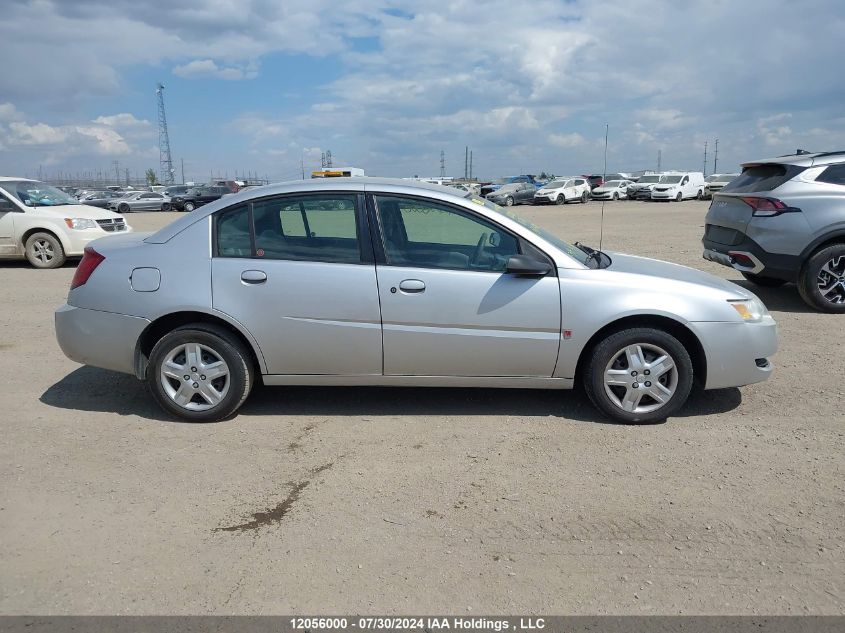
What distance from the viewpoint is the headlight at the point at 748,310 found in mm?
4676

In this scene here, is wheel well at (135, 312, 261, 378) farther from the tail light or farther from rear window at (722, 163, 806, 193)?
rear window at (722, 163, 806, 193)

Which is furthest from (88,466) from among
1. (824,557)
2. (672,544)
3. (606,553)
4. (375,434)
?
(824,557)

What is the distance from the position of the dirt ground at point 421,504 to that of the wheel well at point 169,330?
17.0 inches

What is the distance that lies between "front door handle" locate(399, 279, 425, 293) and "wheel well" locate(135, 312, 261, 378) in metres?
1.12

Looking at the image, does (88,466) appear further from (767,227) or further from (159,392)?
(767,227)

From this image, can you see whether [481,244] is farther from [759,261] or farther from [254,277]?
[759,261]

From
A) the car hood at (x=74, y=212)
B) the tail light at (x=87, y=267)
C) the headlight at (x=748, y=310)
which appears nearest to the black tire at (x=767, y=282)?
the headlight at (x=748, y=310)

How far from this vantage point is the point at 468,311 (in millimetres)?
4551

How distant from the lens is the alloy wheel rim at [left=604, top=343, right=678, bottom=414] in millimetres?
4586

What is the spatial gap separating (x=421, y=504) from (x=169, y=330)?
230 cm

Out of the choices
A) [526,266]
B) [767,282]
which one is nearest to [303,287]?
[526,266]

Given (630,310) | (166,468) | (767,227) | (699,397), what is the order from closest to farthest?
(166,468)
(630,310)
(699,397)
(767,227)

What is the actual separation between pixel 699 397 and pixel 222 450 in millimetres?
3493
